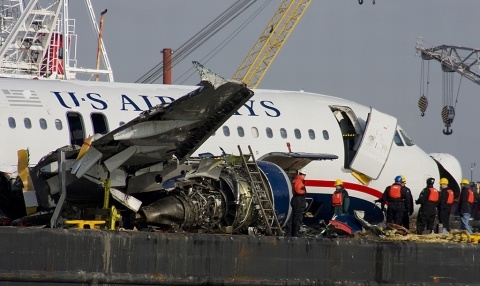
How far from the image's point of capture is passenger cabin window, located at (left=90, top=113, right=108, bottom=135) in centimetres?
2961

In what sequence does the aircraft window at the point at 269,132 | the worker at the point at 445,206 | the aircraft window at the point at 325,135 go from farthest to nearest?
the aircraft window at the point at 325,135, the aircraft window at the point at 269,132, the worker at the point at 445,206

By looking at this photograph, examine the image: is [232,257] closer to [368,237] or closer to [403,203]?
[368,237]

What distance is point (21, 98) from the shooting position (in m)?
29.0

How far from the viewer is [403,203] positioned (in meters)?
31.4

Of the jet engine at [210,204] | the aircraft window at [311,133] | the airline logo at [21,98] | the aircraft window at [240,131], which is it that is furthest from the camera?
the aircraft window at [311,133]

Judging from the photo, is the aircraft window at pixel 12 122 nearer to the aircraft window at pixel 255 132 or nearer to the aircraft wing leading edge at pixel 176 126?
the aircraft wing leading edge at pixel 176 126

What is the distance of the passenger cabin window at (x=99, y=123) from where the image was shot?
29.6m

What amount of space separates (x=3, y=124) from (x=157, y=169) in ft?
12.8

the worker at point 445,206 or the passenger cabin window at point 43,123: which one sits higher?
the passenger cabin window at point 43,123

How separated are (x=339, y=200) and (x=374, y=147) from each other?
9.17 ft

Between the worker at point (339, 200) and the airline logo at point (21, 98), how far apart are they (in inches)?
303

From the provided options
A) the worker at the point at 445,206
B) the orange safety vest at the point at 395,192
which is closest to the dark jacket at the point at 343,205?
the orange safety vest at the point at 395,192

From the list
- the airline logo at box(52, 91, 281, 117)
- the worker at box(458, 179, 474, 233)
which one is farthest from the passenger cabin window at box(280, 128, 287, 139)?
the worker at box(458, 179, 474, 233)

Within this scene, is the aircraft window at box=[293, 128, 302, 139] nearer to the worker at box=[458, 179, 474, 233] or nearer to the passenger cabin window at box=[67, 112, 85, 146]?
the worker at box=[458, 179, 474, 233]
